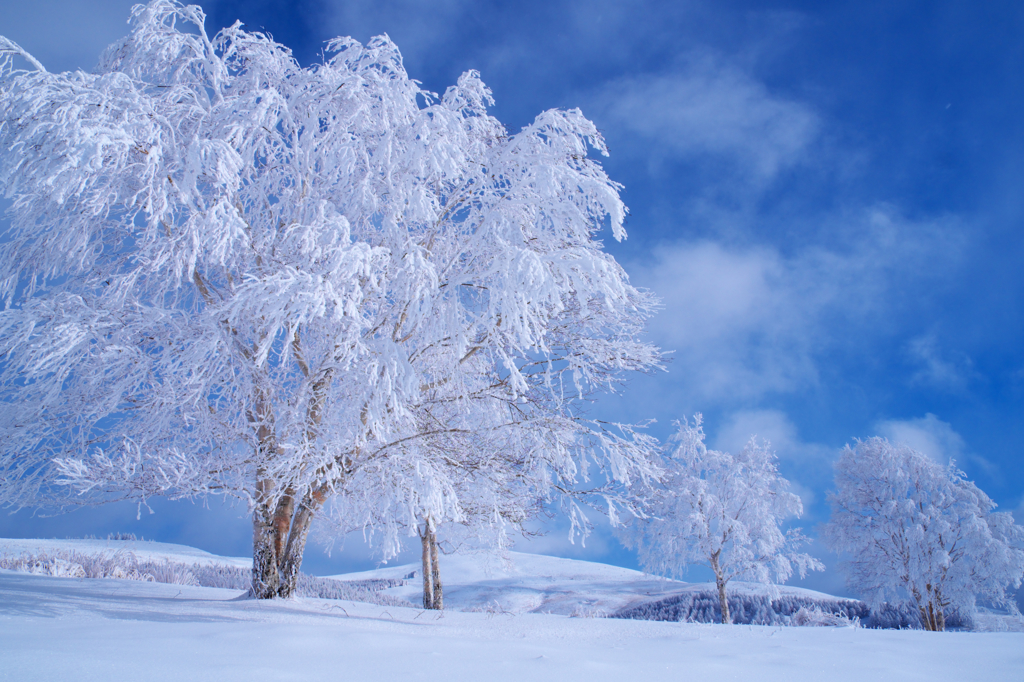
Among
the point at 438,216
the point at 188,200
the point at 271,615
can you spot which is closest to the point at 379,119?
the point at 438,216

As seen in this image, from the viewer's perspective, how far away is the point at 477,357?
8.34m

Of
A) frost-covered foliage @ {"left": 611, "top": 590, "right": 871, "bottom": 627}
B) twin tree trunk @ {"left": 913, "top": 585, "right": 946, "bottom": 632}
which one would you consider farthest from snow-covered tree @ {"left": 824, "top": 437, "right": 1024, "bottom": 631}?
frost-covered foliage @ {"left": 611, "top": 590, "right": 871, "bottom": 627}

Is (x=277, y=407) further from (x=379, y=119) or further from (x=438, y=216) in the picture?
(x=379, y=119)

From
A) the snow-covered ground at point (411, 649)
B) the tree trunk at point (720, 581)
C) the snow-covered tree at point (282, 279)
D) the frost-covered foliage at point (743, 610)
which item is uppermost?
the snow-covered tree at point (282, 279)

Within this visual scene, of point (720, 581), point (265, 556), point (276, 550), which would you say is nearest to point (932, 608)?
point (720, 581)

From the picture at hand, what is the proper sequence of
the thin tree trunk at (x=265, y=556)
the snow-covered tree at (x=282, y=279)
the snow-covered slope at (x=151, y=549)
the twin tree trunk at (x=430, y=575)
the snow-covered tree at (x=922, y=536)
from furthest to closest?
1. the snow-covered slope at (x=151, y=549)
2. the snow-covered tree at (x=922, y=536)
3. the twin tree trunk at (x=430, y=575)
4. the thin tree trunk at (x=265, y=556)
5. the snow-covered tree at (x=282, y=279)

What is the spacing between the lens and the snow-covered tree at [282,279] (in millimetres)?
5605

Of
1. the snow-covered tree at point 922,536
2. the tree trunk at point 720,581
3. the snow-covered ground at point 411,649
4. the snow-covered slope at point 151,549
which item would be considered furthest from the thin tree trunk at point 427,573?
the snow-covered tree at point 922,536

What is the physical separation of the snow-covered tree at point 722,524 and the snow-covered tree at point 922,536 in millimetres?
1483

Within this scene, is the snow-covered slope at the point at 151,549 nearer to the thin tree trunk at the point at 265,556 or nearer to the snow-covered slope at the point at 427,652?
the thin tree trunk at the point at 265,556

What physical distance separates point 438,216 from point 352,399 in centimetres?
284

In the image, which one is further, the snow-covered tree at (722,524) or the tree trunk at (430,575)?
the snow-covered tree at (722,524)

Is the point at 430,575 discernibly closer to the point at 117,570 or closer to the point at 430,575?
the point at 430,575

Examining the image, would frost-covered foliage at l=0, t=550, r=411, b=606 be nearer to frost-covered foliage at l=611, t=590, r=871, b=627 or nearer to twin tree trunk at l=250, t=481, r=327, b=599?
twin tree trunk at l=250, t=481, r=327, b=599
